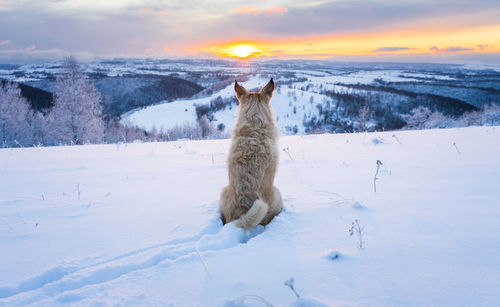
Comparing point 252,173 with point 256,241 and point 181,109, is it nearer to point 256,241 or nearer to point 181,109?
point 256,241

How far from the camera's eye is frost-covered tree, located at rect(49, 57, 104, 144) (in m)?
27.7

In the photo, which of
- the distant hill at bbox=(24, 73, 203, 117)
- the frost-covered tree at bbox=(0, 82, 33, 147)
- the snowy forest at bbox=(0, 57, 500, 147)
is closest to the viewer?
the snowy forest at bbox=(0, 57, 500, 147)

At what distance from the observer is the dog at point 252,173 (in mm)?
3006

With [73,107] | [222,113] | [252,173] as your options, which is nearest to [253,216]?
[252,173]

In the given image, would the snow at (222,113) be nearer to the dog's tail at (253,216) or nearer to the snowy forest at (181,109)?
the snowy forest at (181,109)

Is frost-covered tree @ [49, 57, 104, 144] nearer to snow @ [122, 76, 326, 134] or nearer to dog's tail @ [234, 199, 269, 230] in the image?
dog's tail @ [234, 199, 269, 230]

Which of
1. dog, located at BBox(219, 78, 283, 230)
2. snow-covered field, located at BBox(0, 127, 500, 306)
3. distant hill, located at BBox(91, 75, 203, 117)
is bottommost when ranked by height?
snow-covered field, located at BBox(0, 127, 500, 306)

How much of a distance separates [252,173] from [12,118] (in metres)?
46.0

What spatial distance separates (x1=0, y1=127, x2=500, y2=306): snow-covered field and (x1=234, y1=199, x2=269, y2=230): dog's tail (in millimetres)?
99

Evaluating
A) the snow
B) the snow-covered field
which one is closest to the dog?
the snow-covered field

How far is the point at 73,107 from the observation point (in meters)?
27.9

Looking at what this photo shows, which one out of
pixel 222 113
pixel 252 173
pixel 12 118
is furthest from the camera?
pixel 222 113

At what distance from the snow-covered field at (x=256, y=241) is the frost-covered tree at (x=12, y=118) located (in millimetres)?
40113

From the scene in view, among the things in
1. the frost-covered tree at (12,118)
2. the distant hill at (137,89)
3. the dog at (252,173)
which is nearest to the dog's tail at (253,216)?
the dog at (252,173)
